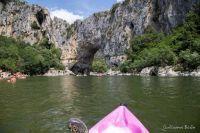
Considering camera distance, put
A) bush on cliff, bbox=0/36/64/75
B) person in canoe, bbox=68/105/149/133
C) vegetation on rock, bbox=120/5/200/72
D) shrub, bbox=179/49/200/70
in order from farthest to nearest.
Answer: bush on cliff, bbox=0/36/64/75 < vegetation on rock, bbox=120/5/200/72 < shrub, bbox=179/49/200/70 < person in canoe, bbox=68/105/149/133

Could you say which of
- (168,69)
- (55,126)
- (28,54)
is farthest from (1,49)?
(55,126)

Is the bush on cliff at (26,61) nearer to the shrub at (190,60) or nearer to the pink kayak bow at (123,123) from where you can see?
the shrub at (190,60)

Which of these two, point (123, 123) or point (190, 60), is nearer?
point (123, 123)

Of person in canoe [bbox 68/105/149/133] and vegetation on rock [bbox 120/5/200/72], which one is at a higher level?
vegetation on rock [bbox 120/5/200/72]

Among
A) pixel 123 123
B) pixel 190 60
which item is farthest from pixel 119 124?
pixel 190 60

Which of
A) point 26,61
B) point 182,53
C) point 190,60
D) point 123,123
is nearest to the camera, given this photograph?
point 123,123

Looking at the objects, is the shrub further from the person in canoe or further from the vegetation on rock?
the person in canoe

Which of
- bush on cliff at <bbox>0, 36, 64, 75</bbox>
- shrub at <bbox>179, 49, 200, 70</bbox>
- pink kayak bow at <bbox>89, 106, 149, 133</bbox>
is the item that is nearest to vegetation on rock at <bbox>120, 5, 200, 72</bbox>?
shrub at <bbox>179, 49, 200, 70</bbox>

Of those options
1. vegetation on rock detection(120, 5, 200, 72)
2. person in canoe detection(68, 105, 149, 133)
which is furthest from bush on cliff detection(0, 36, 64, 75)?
person in canoe detection(68, 105, 149, 133)

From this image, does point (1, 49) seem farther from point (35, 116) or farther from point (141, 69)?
point (35, 116)

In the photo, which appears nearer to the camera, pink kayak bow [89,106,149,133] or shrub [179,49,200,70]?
pink kayak bow [89,106,149,133]

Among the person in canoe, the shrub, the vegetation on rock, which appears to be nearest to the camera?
the person in canoe

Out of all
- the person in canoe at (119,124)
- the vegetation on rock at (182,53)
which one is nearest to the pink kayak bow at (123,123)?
the person in canoe at (119,124)

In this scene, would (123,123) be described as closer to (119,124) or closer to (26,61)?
(119,124)
